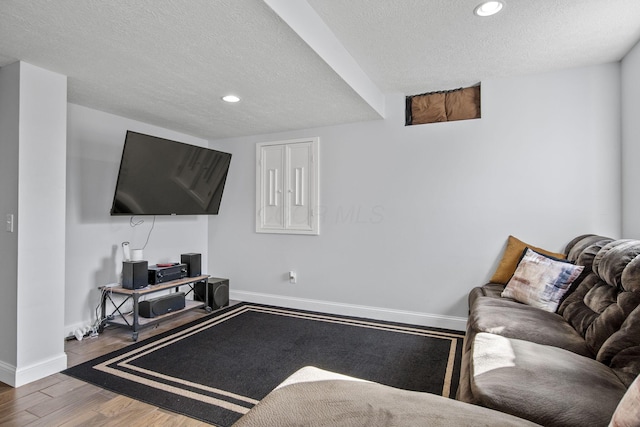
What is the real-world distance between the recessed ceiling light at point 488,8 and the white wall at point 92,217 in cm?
347

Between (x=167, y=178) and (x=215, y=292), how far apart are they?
1.41m

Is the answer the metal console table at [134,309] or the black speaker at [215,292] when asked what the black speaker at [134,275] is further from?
the black speaker at [215,292]

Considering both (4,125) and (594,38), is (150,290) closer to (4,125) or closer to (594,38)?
(4,125)

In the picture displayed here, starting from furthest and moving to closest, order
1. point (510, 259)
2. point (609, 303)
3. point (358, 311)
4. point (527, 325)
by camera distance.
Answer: point (358, 311) < point (510, 259) < point (527, 325) < point (609, 303)

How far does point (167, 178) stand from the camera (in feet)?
12.0

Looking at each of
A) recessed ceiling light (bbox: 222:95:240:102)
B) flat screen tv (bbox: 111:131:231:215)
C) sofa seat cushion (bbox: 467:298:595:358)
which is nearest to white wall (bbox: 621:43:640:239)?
sofa seat cushion (bbox: 467:298:595:358)

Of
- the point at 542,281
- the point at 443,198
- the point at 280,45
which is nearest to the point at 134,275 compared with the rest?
the point at 280,45

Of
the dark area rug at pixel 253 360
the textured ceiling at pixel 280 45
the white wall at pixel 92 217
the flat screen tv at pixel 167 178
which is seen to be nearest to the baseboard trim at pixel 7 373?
the dark area rug at pixel 253 360

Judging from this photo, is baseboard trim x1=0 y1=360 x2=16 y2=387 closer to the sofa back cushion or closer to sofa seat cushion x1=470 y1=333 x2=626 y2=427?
sofa seat cushion x1=470 y1=333 x2=626 y2=427

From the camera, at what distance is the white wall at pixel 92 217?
10.6 ft

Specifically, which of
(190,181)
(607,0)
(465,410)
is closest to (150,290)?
(190,181)

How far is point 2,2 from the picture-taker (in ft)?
5.54

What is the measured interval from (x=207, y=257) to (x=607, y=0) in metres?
4.71

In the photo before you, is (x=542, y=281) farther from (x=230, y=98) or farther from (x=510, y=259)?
(x=230, y=98)
